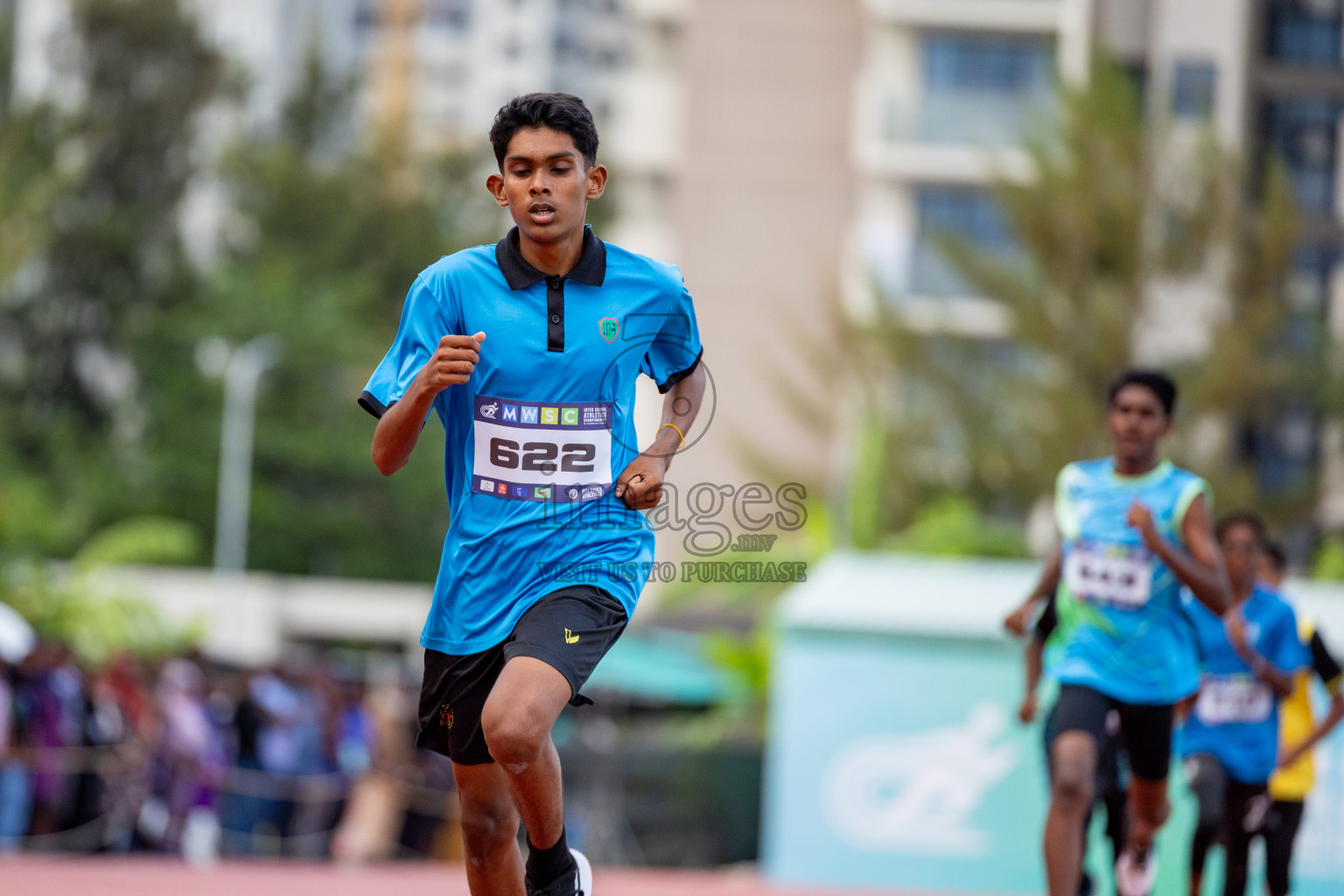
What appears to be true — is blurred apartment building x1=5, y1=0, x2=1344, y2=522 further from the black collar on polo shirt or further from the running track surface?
the black collar on polo shirt

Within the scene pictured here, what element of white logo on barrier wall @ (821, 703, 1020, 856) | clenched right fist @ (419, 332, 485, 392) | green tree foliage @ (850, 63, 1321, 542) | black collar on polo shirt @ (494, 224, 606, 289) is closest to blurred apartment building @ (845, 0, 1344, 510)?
green tree foliage @ (850, 63, 1321, 542)

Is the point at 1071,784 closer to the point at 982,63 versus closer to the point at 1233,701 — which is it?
the point at 1233,701

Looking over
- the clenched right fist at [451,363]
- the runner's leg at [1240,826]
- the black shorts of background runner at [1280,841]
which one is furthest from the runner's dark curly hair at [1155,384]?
the clenched right fist at [451,363]

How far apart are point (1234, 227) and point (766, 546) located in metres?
22.3

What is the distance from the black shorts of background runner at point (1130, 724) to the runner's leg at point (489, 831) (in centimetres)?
300

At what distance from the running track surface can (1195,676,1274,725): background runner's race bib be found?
5060 millimetres

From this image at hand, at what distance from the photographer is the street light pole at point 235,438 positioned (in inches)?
1837

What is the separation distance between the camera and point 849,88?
51.3 m

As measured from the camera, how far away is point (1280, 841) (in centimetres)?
956

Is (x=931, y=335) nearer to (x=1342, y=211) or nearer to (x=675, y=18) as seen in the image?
(x=1342, y=211)

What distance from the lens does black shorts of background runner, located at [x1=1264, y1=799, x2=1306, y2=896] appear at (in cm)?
940

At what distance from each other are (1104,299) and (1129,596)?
21.5 m

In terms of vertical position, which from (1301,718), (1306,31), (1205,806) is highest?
(1306,31)

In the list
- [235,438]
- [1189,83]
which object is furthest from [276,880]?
[235,438]
